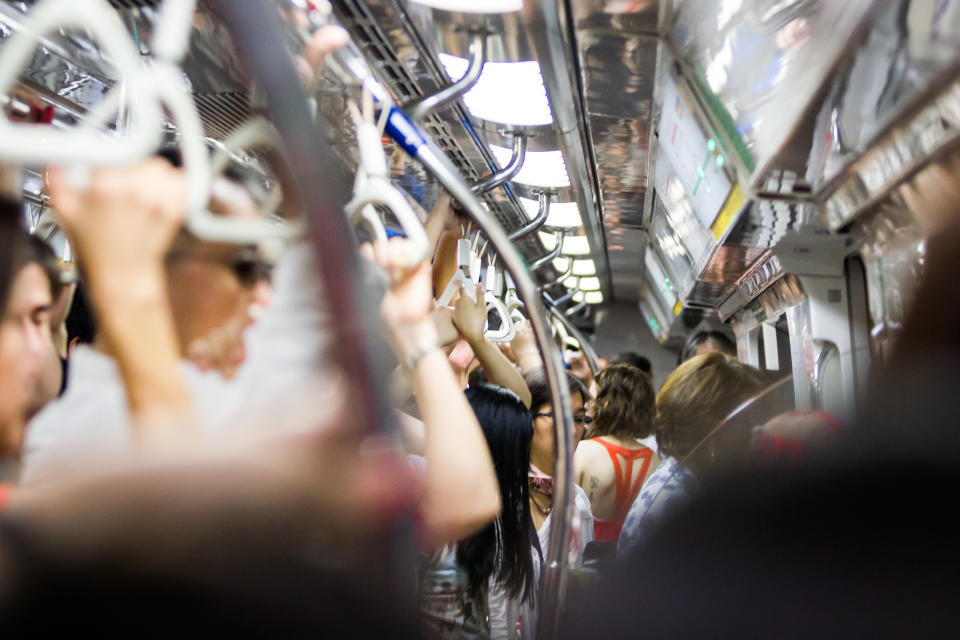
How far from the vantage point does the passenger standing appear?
1585 mm

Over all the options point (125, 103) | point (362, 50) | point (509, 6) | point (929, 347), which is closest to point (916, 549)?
point (929, 347)

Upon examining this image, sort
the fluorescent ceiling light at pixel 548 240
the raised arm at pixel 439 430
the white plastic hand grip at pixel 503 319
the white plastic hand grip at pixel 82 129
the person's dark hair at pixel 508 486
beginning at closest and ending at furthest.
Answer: the white plastic hand grip at pixel 82 129 → the raised arm at pixel 439 430 → the person's dark hair at pixel 508 486 → the white plastic hand grip at pixel 503 319 → the fluorescent ceiling light at pixel 548 240

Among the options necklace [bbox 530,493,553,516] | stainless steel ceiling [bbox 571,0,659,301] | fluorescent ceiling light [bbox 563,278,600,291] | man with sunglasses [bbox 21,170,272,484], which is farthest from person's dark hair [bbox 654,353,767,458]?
fluorescent ceiling light [bbox 563,278,600,291]

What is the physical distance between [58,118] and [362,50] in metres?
0.80

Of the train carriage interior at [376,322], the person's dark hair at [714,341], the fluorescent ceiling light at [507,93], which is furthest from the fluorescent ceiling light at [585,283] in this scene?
the train carriage interior at [376,322]

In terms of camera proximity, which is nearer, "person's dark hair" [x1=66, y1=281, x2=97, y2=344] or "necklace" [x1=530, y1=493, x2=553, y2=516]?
"person's dark hair" [x1=66, y1=281, x2=97, y2=344]

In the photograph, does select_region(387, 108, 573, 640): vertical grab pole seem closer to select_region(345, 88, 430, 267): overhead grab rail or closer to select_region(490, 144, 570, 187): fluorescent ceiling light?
select_region(345, 88, 430, 267): overhead grab rail

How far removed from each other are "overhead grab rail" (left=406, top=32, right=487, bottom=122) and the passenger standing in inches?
34.6

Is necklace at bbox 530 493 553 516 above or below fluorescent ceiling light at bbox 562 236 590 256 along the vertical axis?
below

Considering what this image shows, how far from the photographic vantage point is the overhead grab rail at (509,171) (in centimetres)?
161

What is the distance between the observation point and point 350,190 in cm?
84

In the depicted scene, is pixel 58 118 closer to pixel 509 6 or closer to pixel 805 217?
pixel 509 6

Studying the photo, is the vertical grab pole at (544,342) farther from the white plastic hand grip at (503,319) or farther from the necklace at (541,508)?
the necklace at (541,508)

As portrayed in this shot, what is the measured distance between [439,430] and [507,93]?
3.11ft
